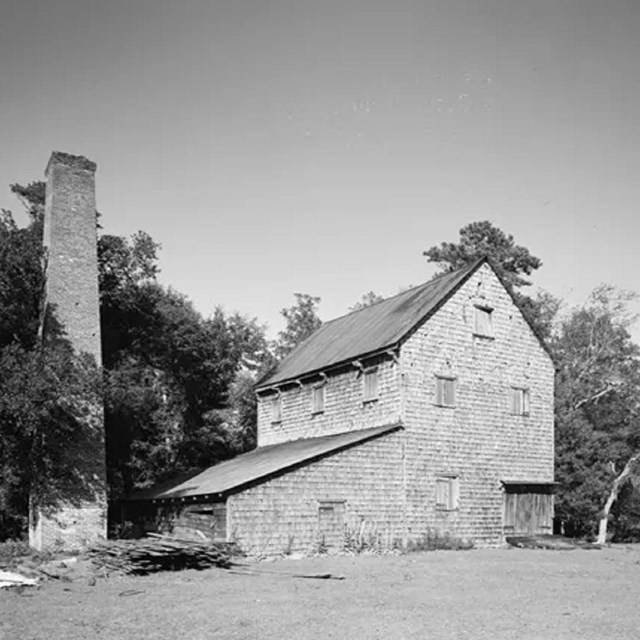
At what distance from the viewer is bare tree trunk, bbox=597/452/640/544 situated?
156 feet

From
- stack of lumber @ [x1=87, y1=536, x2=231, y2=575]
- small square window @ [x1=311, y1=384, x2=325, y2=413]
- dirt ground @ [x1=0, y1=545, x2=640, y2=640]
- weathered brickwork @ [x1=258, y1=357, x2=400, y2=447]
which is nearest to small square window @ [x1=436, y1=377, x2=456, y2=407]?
weathered brickwork @ [x1=258, y1=357, x2=400, y2=447]

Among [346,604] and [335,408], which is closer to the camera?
[346,604]

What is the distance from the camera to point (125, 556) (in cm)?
2328

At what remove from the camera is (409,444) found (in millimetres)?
31953

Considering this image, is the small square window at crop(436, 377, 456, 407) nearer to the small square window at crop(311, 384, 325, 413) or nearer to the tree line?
the small square window at crop(311, 384, 325, 413)

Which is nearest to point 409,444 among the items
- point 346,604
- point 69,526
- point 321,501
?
point 321,501

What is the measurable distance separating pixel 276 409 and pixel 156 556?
18125 millimetres

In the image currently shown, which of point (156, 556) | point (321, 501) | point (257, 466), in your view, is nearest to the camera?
point (156, 556)

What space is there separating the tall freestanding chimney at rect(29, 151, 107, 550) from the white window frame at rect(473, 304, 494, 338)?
1542cm

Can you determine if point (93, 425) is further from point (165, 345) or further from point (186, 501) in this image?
point (165, 345)

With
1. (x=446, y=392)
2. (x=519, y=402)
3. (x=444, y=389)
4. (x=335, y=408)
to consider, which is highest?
(x=444, y=389)

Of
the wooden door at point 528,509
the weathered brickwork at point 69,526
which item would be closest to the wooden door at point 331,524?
the wooden door at point 528,509

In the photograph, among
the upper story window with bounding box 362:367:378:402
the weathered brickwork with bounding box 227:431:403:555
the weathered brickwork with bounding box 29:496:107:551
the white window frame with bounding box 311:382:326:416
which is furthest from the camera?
the white window frame with bounding box 311:382:326:416

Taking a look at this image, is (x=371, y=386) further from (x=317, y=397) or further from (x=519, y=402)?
(x=519, y=402)
